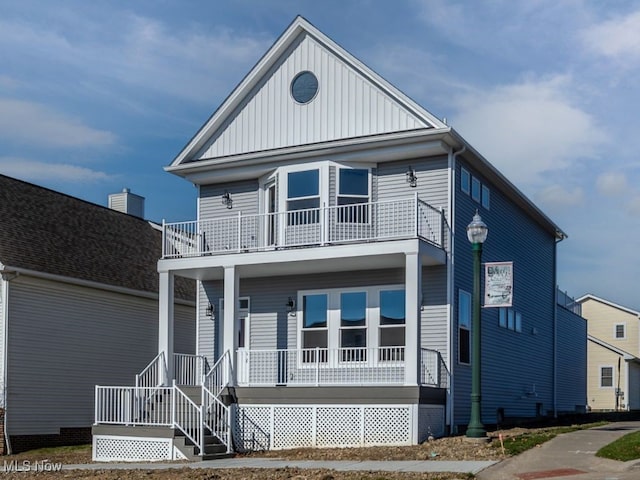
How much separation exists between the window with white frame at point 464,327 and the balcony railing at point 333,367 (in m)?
1.23

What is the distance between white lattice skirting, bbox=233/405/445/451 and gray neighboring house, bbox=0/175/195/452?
267 inches

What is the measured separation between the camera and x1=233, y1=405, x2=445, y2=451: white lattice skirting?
63.8 feet

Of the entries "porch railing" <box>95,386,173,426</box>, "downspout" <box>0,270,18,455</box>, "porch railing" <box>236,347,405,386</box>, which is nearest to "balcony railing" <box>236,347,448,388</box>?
"porch railing" <box>236,347,405,386</box>

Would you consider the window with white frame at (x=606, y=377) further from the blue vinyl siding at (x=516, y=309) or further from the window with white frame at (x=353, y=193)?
the window with white frame at (x=353, y=193)

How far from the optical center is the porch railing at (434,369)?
68.5 ft

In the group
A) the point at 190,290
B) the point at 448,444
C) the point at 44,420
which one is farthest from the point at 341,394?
the point at 190,290

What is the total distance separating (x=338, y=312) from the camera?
22.8m

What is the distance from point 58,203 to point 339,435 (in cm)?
1351

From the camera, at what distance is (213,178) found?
24.8 metres

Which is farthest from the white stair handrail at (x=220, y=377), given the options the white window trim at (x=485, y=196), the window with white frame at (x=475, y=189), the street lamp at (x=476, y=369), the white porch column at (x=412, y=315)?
the white window trim at (x=485, y=196)

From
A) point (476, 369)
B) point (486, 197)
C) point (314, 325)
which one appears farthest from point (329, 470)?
point (486, 197)

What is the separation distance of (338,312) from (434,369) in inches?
120

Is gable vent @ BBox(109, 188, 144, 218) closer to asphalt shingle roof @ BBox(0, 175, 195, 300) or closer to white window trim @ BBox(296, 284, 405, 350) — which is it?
asphalt shingle roof @ BBox(0, 175, 195, 300)

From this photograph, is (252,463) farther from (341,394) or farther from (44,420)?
(44,420)
